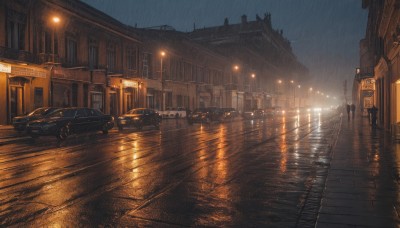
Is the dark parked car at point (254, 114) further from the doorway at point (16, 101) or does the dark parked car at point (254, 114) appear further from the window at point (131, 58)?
the doorway at point (16, 101)

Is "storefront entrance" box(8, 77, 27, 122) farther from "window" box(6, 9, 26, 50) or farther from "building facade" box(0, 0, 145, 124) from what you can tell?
"window" box(6, 9, 26, 50)

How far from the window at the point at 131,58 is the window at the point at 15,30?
1442 centimetres

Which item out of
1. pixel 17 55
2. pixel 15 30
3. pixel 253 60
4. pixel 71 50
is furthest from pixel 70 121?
pixel 253 60

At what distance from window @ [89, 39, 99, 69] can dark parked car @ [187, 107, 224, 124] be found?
9861 mm

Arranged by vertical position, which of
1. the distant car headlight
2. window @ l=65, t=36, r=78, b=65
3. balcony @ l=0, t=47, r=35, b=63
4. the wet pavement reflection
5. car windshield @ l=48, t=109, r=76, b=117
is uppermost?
window @ l=65, t=36, r=78, b=65

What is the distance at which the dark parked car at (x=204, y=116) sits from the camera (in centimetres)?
3522

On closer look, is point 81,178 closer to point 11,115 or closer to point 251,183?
point 251,183

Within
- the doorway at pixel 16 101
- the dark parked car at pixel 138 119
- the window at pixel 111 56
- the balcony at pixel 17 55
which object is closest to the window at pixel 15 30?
the balcony at pixel 17 55

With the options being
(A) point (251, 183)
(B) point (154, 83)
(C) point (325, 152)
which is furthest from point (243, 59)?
(A) point (251, 183)

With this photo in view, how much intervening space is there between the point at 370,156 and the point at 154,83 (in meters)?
35.1

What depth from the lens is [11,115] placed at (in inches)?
1017

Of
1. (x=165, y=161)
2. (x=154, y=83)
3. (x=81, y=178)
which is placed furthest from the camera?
(x=154, y=83)

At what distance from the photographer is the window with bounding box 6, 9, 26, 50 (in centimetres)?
2536

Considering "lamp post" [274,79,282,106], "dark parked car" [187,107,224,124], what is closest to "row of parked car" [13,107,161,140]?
"dark parked car" [187,107,224,124]
